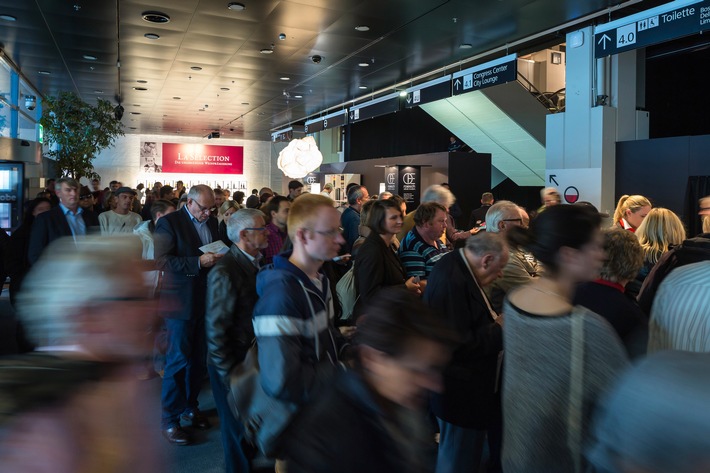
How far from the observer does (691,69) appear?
11328mm

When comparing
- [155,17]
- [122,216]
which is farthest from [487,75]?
[122,216]

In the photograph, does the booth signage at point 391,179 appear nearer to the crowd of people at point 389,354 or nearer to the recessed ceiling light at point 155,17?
the recessed ceiling light at point 155,17

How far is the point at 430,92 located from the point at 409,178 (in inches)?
169

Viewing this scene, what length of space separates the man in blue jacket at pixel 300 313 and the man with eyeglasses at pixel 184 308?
187cm

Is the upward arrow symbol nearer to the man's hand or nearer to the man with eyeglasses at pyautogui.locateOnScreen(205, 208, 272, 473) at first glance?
the man's hand

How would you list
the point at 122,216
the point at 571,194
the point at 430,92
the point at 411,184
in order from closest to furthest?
1. the point at 122,216
2. the point at 571,194
3. the point at 430,92
4. the point at 411,184

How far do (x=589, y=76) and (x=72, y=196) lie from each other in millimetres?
7210

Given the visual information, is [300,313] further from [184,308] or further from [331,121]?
[331,121]

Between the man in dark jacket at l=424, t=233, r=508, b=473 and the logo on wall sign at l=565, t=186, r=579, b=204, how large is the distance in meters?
6.50

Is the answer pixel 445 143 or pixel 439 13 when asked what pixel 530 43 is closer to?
pixel 439 13

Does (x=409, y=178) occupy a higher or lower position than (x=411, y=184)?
higher

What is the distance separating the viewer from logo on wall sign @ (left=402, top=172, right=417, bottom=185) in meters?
13.9

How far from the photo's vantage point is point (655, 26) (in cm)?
582

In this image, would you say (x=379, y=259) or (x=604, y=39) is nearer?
(x=379, y=259)
